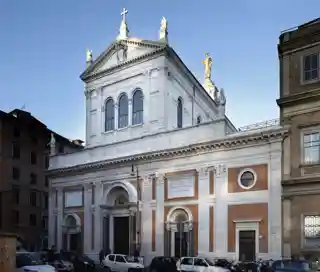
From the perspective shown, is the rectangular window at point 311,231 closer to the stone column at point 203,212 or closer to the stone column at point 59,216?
the stone column at point 203,212

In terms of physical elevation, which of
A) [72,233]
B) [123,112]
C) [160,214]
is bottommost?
[72,233]

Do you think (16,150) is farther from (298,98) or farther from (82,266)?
(298,98)

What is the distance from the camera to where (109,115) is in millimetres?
44562

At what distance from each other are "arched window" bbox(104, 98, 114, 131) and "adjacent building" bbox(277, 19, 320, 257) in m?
16.4

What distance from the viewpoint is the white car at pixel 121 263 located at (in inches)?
1352

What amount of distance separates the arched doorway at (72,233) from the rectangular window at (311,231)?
1983 centimetres

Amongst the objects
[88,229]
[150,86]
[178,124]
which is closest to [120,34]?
[150,86]

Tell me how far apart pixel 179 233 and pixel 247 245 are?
555 centimetres

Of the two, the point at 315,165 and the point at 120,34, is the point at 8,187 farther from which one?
the point at 315,165

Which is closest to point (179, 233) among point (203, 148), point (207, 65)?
point (203, 148)

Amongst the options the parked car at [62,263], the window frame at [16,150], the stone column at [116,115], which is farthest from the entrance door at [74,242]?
the window frame at [16,150]

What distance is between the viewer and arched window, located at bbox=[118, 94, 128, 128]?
43094 millimetres

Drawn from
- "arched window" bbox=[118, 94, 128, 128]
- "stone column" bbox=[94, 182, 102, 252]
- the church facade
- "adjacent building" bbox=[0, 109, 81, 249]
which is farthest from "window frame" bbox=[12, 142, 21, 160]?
"arched window" bbox=[118, 94, 128, 128]

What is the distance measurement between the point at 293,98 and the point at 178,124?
41.0ft
